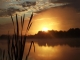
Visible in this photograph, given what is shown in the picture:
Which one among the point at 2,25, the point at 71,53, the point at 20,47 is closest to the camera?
the point at 20,47

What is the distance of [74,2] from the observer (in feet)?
5.68

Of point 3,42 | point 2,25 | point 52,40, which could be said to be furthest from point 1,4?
point 52,40

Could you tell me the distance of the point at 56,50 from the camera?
5.43ft

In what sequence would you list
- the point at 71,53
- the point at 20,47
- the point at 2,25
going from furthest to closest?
the point at 2,25 < the point at 71,53 < the point at 20,47

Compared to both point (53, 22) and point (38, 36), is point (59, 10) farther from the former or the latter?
point (38, 36)

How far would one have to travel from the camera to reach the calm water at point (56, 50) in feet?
5.37

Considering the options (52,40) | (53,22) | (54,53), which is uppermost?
(53,22)

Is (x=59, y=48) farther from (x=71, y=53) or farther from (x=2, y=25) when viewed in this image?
(x=2, y=25)

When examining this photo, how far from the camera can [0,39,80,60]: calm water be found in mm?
1636

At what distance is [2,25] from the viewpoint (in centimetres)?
177

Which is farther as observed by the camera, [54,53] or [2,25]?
[2,25]

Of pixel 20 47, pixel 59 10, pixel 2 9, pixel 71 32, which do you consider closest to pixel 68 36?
pixel 71 32

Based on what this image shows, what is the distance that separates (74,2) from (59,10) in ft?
0.55

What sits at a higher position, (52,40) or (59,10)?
(59,10)
